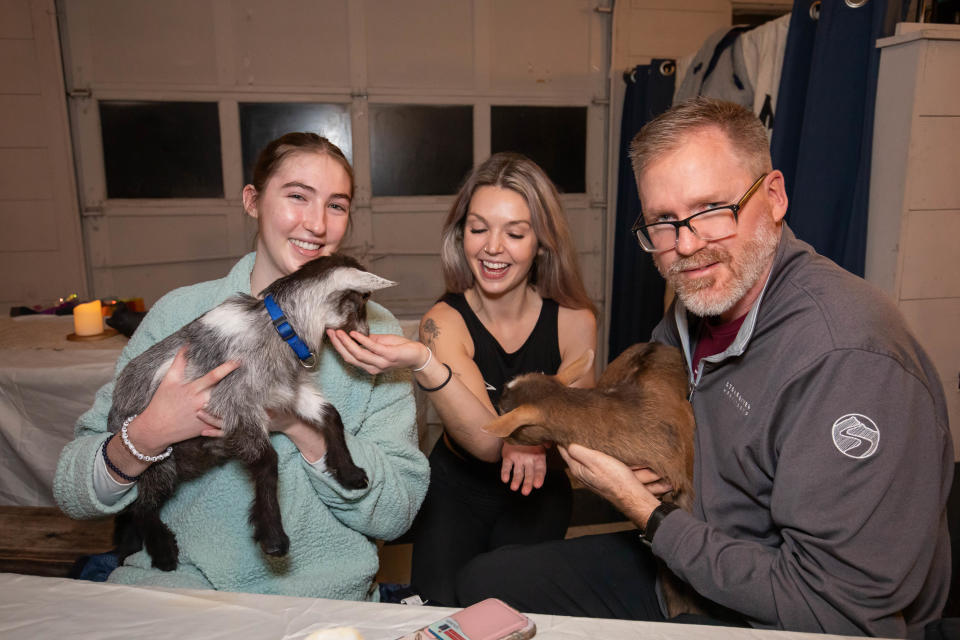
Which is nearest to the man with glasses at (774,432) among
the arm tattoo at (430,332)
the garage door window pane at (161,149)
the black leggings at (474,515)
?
the black leggings at (474,515)

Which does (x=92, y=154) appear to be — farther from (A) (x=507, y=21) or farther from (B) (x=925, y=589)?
(B) (x=925, y=589)

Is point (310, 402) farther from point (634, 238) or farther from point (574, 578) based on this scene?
point (634, 238)

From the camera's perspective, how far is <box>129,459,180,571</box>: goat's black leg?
1.64m

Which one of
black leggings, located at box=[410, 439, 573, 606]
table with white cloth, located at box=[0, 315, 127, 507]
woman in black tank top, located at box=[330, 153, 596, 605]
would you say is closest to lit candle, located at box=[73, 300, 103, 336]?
table with white cloth, located at box=[0, 315, 127, 507]

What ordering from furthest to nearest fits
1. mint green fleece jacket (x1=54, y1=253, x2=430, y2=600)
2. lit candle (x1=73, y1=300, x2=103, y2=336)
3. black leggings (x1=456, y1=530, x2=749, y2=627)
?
lit candle (x1=73, y1=300, x2=103, y2=336), black leggings (x1=456, y1=530, x2=749, y2=627), mint green fleece jacket (x1=54, y1=253, x2=430, y2=600)

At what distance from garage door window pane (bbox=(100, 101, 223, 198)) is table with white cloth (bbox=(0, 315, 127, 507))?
2.81 metres

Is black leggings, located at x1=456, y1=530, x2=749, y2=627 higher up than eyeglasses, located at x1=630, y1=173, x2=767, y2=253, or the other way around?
eyeglasses, located at x1=630, y1=173, x2=767, y2=253

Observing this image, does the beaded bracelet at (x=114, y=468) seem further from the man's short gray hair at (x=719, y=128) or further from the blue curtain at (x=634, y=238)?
the blue curtain at (x=634, y=238)

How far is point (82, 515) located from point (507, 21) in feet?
17.8

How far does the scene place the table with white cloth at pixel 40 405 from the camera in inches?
110

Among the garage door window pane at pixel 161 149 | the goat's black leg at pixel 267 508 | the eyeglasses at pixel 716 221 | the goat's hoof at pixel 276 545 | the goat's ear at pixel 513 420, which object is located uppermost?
the garage door window pane at pixel 161 149

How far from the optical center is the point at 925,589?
4.52 feet

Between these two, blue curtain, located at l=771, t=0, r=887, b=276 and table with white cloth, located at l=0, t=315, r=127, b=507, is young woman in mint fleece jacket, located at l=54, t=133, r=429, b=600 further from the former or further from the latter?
blue curtain, located at l=771, t=0, r=887, b=276

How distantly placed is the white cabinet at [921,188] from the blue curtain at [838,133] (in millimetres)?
59
